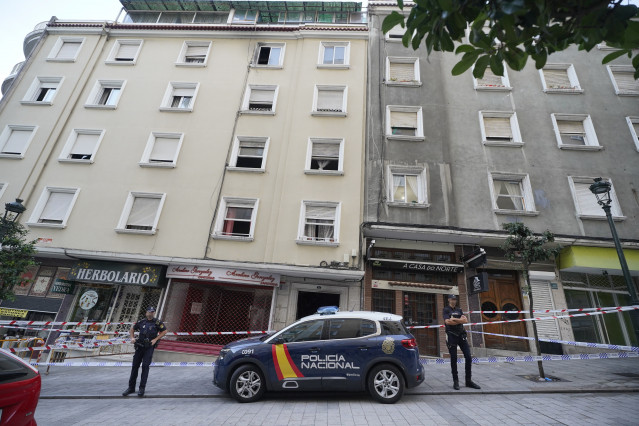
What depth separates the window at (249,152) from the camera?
43.4 ft

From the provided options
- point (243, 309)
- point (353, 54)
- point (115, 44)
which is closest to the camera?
point (243, 309)

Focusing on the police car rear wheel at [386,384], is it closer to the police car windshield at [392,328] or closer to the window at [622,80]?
the police car windshield at [392,328]

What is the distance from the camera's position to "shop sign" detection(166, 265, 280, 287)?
434 inches

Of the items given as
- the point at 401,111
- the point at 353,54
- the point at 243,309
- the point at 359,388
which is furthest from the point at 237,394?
the point at 353,54

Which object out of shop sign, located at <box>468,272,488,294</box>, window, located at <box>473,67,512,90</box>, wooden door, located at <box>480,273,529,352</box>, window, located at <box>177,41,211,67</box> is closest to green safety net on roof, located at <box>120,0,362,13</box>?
window, located at <box>177,41,211,67</box>

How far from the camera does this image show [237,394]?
5.78 metres

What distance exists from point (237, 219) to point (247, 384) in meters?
7.45

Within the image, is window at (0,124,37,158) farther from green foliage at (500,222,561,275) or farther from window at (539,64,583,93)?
window at (539,64,583,93)

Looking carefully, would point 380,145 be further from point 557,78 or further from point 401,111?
point 557,78

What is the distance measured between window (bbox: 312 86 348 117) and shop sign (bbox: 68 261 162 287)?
9886mm

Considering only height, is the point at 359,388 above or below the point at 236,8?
below

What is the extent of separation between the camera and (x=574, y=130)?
1301 cm

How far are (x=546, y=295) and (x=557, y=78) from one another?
34.7 feet

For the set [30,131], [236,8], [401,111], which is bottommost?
[30,131]
